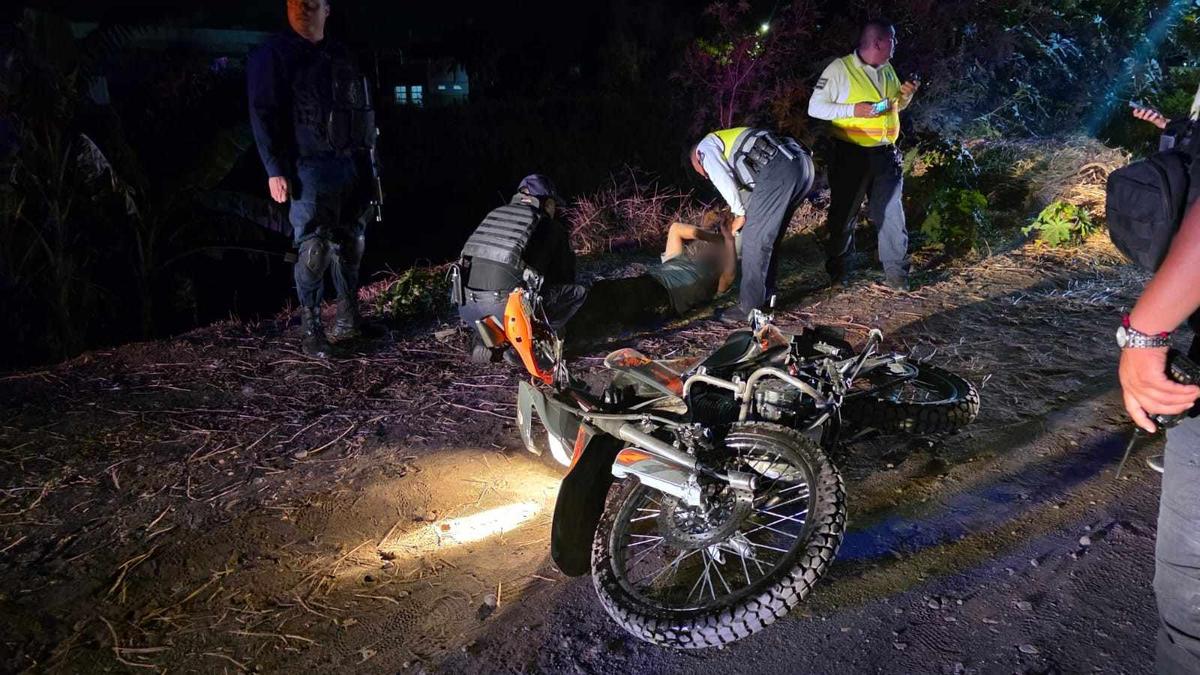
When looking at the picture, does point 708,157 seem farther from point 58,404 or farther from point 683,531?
point 58,404

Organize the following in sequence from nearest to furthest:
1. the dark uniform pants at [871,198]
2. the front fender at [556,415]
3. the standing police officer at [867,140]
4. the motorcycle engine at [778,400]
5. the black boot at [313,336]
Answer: the motorcycle engine at [778,400], the front fender at [556,415], the black boot at [313,336], the standing police officer at [867,140], the dark uniform pants at [871,198]

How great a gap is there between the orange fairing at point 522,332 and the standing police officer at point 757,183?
8.31 ft

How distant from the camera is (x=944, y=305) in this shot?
600 centimetres

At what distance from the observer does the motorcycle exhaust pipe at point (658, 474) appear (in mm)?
2582

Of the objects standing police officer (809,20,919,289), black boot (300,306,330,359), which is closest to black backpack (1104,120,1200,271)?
standing police officer (809,20,919,289)

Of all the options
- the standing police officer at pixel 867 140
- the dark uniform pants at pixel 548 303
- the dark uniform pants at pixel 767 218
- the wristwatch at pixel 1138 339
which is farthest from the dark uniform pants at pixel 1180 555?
the standing police officer at pixel 867 140

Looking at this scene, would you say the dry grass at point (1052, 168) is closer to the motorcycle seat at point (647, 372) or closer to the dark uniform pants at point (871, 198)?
the dark uniform pants at point (871, 198)

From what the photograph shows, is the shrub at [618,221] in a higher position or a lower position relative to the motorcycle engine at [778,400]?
lower

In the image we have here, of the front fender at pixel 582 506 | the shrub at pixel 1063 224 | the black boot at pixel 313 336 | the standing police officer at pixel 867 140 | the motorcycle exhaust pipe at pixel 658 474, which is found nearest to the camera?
the motorcycle exhaust pipe at pixel 658 474

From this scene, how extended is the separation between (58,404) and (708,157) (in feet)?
14.4

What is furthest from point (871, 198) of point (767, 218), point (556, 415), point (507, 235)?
point (556, 415)

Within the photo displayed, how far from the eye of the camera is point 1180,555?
70.5 inches

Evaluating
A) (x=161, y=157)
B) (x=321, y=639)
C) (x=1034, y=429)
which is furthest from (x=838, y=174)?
(x=161, y=157)

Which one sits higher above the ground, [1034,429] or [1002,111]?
[1002,111]
